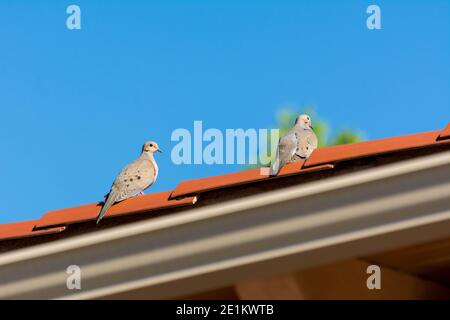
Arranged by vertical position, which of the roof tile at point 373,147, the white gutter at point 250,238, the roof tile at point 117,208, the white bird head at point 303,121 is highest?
the white bird head at point 303,121

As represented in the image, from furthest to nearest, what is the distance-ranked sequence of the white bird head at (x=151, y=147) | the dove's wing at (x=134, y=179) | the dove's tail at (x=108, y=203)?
the white bird head at (x=151, y=147) < the dove's wing at (x=134, y=179) < the dove's tail at (x=108, y=203)

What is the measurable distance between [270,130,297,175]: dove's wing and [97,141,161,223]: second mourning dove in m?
0.90

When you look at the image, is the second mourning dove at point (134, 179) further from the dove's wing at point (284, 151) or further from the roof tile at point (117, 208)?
the dove's wing at point (284, 151)

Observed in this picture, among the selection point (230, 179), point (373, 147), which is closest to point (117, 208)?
point (230, 179)

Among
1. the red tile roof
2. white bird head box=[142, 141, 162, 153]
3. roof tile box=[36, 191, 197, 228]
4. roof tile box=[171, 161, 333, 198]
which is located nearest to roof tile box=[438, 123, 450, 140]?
the red tile roof

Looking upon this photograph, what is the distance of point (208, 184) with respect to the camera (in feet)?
13.6

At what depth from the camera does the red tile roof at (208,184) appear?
3879 millimetres

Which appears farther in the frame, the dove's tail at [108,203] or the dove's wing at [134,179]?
the dove's wing at [134,179]

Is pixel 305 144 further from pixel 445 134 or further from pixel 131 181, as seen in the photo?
pixel 131 181

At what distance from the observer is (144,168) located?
558cm

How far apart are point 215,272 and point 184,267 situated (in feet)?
0.50

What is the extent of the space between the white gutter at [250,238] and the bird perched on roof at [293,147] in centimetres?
23

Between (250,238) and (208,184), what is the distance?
0.37 m

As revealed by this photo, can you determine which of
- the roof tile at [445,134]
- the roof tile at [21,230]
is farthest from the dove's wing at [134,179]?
the roof tile at [445,134]
